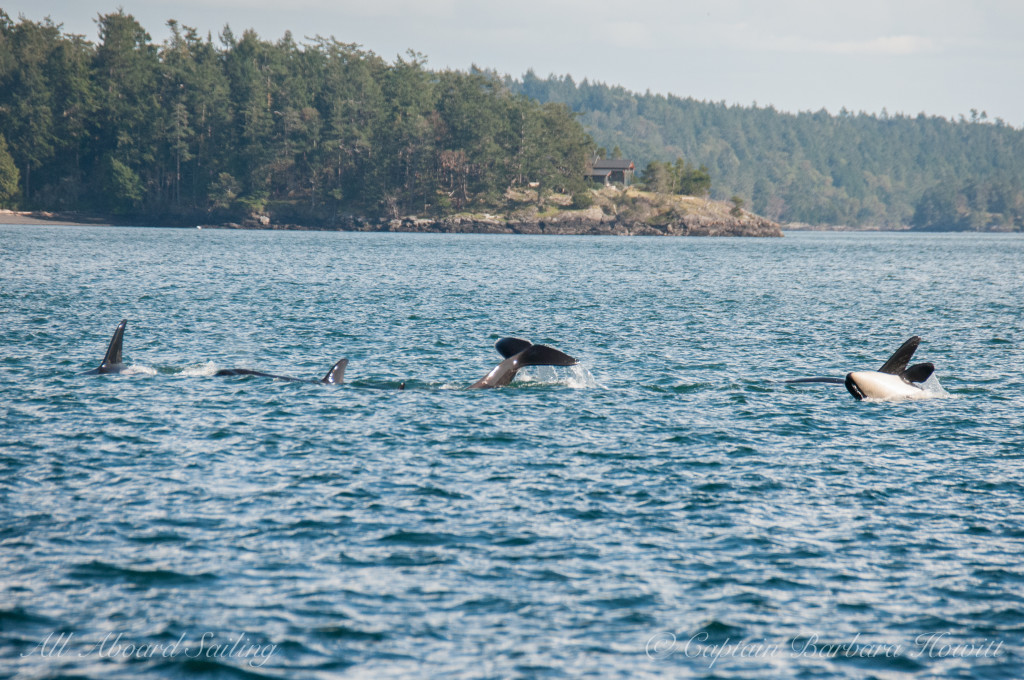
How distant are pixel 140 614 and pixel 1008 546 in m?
14.5

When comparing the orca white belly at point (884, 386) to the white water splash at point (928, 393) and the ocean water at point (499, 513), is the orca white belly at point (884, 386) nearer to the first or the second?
the white water splash at point (928, 393)

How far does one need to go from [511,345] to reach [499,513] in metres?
11.3

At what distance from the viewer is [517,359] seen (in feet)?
94.0

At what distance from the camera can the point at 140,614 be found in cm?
1297

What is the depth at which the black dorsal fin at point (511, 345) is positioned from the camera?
28.0 meters

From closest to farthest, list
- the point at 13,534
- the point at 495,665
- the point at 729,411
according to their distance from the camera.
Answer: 1. the point at 495,665
2. the point at 13,534
3. the point at 729,411

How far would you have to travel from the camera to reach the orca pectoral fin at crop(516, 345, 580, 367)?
89.3ft

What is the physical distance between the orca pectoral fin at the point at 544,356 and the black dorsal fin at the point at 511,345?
155mm

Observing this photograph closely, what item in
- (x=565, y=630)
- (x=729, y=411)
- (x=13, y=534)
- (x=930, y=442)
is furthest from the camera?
(x=729, y=411)

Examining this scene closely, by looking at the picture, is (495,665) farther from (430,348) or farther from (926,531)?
(430,348)

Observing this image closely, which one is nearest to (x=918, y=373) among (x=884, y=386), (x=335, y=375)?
(x=884, y=386)

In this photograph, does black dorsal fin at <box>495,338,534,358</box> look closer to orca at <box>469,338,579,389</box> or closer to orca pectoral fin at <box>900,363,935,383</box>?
orca at <box>469,338,579,389</box>

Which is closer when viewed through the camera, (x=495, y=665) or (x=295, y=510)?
(x=495, y=665)

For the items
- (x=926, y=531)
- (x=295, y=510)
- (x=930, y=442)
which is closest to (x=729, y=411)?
(x=930, y=442)
